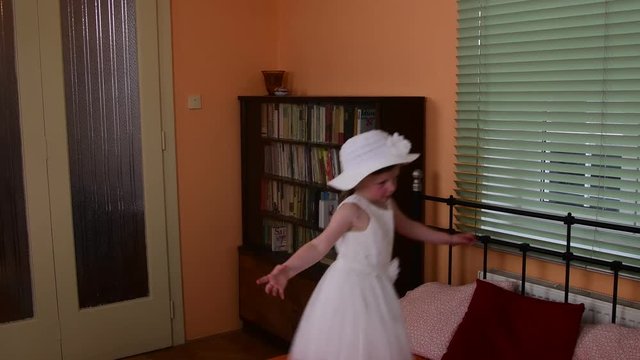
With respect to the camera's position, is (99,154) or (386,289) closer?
(386,289)

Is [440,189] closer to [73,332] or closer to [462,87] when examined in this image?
[462,87]

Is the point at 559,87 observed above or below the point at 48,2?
below

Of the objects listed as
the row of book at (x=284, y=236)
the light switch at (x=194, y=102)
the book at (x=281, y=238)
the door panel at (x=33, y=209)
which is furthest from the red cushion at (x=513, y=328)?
the door panel at (x=33, y=209)

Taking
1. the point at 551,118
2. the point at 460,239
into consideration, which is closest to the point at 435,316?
the point at 460,239

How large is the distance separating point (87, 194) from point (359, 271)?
217cm

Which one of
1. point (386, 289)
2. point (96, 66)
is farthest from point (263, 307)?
point (386, 289)

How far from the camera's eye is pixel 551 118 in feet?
8.70

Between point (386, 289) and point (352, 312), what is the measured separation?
0.15 meters

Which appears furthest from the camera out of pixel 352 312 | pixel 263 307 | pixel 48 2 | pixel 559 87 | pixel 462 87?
pixel 263 307

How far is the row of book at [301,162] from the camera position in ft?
11.8

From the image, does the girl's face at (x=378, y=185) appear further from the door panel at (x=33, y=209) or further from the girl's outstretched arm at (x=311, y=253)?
the door panel at (x=33, y=209)

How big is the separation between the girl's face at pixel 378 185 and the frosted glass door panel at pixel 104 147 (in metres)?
2.07

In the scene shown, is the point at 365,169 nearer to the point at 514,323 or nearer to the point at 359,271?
the point at 359,271

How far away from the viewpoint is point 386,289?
213 centimetres
